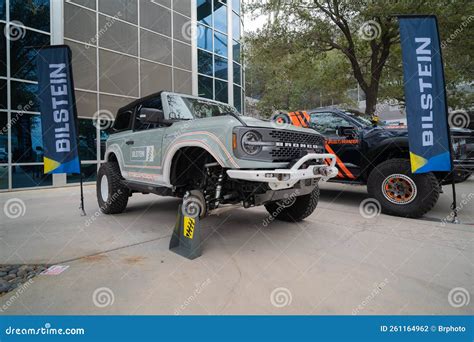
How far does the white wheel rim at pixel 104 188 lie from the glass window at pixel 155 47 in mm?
7628

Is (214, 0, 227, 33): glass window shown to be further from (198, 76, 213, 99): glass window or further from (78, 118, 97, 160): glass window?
(78, 118, 97, 160): glass window

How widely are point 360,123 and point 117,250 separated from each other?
4.80 metres

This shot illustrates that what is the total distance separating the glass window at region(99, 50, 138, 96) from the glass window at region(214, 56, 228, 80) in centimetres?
452

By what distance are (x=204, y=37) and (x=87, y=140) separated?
25.2ft

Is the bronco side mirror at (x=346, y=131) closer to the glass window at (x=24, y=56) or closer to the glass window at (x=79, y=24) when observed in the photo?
the glass window at (x=79, y=24)

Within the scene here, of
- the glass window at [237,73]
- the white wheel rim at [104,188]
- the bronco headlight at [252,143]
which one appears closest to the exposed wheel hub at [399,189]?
the bronco headlight at [252,143]

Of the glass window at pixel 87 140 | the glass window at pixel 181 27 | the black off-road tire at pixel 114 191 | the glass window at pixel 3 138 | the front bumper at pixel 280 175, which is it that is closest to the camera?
the front bumper at pixel 280 175

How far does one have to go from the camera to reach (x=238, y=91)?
15.8 metres

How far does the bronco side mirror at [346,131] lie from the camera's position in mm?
5137

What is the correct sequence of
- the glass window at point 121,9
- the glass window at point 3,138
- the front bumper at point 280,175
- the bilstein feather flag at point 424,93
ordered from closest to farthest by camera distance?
1. the front bumper at point 280,175
2. the bilstein feather flag at point 424,93
3. the glass window at point 3,138
4. the glass window at point 121,9

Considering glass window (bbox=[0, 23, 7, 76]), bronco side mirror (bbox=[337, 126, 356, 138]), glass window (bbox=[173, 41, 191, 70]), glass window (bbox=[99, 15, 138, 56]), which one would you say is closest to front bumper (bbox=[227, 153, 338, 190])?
bronco side mirror (bbox=[337, 126, 356, 138])

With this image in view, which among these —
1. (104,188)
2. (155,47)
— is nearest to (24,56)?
(155,47)

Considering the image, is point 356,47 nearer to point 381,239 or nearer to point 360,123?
point 360,123

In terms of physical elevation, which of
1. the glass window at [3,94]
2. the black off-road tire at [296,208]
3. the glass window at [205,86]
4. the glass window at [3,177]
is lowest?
the black off-road tire at [296,208]
